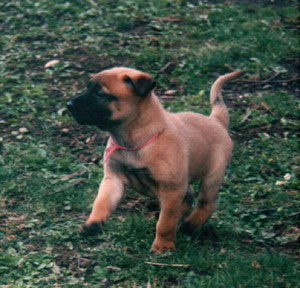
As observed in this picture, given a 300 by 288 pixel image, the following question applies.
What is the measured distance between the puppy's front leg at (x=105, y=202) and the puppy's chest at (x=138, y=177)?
0.07 m

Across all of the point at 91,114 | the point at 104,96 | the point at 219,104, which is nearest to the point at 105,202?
the point at 91,114

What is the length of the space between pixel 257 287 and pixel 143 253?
0.82 metres

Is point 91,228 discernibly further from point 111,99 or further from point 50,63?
point 50,63

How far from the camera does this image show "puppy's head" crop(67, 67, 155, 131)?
3.92 m

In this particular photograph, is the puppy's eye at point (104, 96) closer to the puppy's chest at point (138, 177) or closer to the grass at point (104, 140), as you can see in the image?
the puppy's chest at point (138, 177)


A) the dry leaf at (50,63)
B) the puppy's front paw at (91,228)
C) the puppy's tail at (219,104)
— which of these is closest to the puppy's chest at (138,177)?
the puppy's front paw at (91,228)

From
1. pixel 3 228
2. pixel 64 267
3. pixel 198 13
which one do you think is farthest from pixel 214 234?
pixel 198 13

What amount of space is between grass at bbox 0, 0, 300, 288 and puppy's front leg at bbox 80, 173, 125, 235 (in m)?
0.27

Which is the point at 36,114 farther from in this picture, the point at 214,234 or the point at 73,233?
the point at 214,234

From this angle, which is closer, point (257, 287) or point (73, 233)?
point (257, 287)

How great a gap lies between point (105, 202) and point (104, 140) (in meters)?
1.66

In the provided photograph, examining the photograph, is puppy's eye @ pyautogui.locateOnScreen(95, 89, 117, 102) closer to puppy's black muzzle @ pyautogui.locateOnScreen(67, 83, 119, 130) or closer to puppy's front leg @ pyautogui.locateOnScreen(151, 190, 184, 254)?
puppy's black muzzle @ pyautogui.locateOnScreen(67, 83, 119, 130)

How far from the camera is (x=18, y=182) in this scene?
486cm

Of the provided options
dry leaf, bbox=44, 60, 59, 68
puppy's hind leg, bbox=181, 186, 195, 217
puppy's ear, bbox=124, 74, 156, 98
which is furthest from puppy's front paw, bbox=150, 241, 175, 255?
dry leaf, bbox=44, 60, 59, 68
